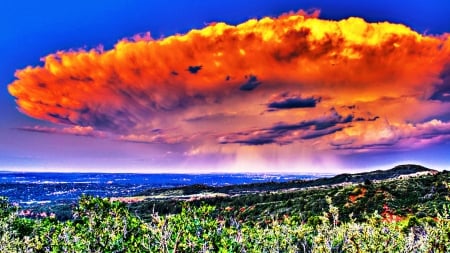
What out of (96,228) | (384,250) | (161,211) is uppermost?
(96,228)

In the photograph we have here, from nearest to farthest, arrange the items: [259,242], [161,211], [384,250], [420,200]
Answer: [384,250] < [259,242] < [420,200] < [161,211]

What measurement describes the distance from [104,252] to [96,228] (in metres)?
1.70

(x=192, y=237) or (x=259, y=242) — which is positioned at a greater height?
(x=192, y=237)

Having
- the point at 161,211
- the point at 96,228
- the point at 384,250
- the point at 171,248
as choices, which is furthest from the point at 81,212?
the point at 161,211

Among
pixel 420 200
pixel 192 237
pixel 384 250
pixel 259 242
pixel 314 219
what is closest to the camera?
pixel 192 237

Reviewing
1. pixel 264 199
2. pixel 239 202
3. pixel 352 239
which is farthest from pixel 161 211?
pixel 352 239

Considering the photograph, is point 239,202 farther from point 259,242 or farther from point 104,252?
point 104,252

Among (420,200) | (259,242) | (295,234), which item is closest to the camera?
(259,242)

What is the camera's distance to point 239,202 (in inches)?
7013

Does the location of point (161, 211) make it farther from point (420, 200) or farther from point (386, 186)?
point (420, 200)

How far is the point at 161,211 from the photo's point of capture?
614 feet

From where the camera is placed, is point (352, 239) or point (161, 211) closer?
point (352, 239)

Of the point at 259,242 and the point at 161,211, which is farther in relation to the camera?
the point at 161,211

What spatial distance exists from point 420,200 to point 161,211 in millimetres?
114237
